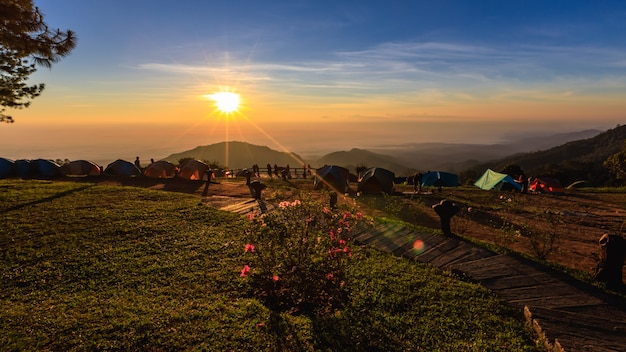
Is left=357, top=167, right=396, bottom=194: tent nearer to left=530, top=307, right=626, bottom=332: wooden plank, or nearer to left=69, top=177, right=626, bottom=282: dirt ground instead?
left=69, top=177, right=626, bottom=282: dirt ground

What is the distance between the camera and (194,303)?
Answer: 6.73m

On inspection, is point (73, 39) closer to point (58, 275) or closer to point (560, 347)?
point (58, 275)

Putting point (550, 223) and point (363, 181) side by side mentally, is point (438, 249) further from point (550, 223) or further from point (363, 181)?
point (363, 181)

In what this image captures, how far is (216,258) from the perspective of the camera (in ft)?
30.1

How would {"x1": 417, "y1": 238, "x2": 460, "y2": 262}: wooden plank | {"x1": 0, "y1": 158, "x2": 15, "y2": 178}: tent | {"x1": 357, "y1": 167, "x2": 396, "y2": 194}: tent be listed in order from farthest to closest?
{"x1": 0, "y1": 158, "x2": 15, "y2": 178}: tent → {"x1": 357, "y1": 167, "x2": 396, "y2": 194}: tent → {"x1": 417, "y1": 238, "x2": 460, "y2": 262}: wooden plank

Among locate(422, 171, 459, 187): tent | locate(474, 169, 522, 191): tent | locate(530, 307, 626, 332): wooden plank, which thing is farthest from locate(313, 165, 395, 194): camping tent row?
locate(530, 307, 626, 332): wooden plank

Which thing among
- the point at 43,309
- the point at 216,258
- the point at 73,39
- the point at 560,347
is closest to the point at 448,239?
the point at 560,347

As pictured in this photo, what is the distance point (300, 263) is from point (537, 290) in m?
4.88

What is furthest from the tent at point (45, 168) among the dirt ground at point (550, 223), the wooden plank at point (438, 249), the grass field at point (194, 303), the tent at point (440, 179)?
the tent at point (440, 179)

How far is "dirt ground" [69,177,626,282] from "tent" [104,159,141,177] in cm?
426

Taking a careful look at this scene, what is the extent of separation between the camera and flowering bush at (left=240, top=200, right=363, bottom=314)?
263 inches

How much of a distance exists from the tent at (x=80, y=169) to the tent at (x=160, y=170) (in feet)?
15.6

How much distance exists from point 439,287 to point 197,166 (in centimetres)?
2977

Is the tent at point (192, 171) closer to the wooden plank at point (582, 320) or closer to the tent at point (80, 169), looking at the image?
the tent at point (80, 169)
